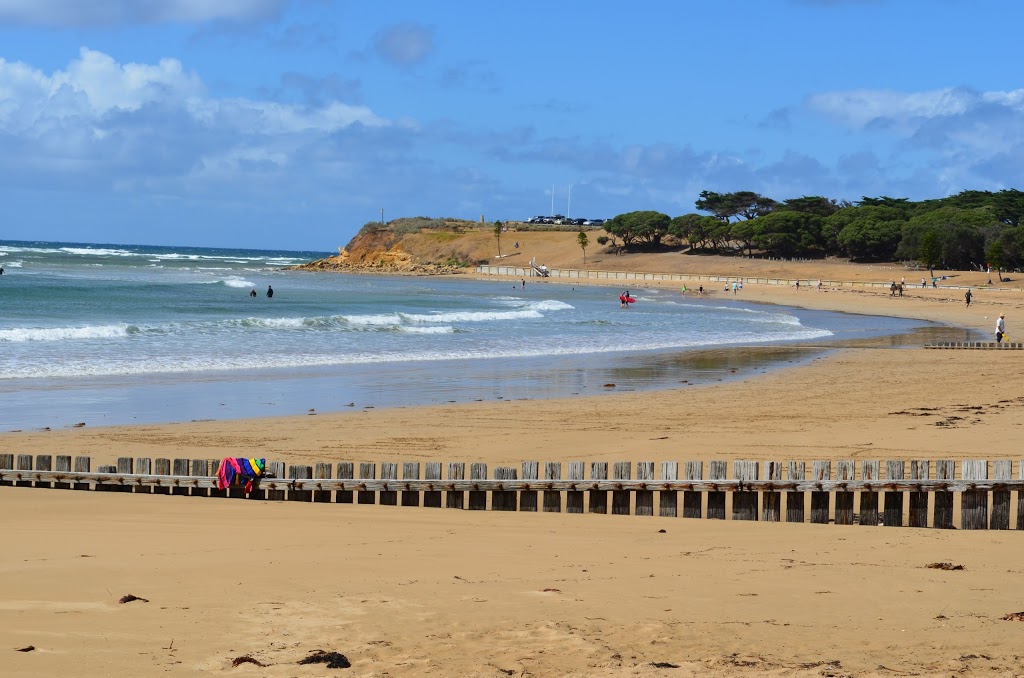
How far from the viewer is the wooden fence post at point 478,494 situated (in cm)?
980

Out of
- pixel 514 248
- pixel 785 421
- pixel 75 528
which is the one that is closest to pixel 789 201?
pixel 514 248

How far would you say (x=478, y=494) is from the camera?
9.84 meters

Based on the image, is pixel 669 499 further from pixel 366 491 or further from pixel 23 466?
pixel 23 466

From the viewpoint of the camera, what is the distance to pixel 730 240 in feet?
455

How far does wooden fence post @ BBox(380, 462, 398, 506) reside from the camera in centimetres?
999

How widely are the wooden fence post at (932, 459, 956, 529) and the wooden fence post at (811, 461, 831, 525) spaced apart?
0.88 metres

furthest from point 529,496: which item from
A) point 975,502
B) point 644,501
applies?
point 975,502

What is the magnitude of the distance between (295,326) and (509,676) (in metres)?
38.0

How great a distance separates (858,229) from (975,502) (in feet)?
366

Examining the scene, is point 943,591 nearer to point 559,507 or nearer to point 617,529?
point 617,529

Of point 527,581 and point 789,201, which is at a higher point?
point 789,201

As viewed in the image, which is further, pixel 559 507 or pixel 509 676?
pixel 559 507

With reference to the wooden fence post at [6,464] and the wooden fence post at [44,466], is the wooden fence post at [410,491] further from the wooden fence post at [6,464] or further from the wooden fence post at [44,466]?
the wooden fence post at [6,464]

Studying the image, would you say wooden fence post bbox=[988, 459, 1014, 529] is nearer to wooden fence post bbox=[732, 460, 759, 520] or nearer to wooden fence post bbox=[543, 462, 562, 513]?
wooden fence post bbox=[732, 460, 759, 520]
